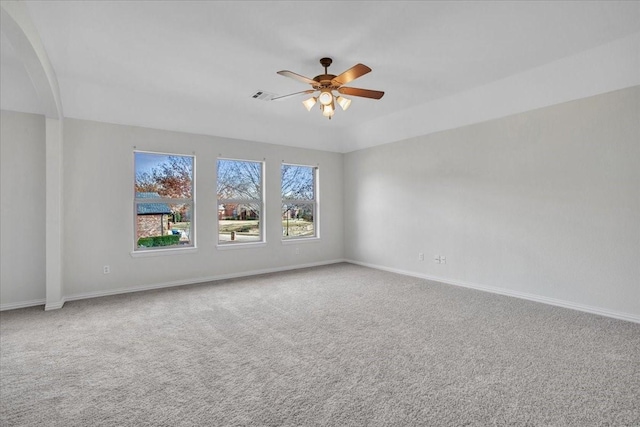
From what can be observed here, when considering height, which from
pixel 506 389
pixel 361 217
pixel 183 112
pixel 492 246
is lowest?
pixel 506 389

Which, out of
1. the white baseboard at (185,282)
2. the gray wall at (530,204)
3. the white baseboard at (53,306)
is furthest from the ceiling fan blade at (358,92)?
the white baseboard at (53,306)

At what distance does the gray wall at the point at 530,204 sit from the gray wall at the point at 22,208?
→ 522 cm

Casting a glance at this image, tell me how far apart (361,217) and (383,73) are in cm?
323

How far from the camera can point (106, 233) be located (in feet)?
14.9

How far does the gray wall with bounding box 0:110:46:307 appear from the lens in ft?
12.8

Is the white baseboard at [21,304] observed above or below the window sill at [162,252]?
below

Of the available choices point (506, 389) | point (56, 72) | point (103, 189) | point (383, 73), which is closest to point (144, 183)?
point (103, 189)

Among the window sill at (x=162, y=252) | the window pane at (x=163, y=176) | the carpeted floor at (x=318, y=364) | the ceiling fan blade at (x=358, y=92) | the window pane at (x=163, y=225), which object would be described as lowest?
the carpeted floor at (x=318, y=364)

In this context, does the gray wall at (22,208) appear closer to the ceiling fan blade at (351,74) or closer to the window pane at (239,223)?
the window pane at (239,223)

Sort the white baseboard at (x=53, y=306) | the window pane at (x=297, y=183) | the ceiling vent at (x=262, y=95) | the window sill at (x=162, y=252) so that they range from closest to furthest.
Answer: the white baseboard at (x=53, y=306) < the ceiling vent at (x=262, y=95) < the window sill at (x=162, y=252) < the window pane at (x=297, y=183)

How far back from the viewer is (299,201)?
6.52 metres

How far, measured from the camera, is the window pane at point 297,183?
6.38m

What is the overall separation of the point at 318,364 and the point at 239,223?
376 centimetres

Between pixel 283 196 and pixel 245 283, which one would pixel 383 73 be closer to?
pixel 283 196
